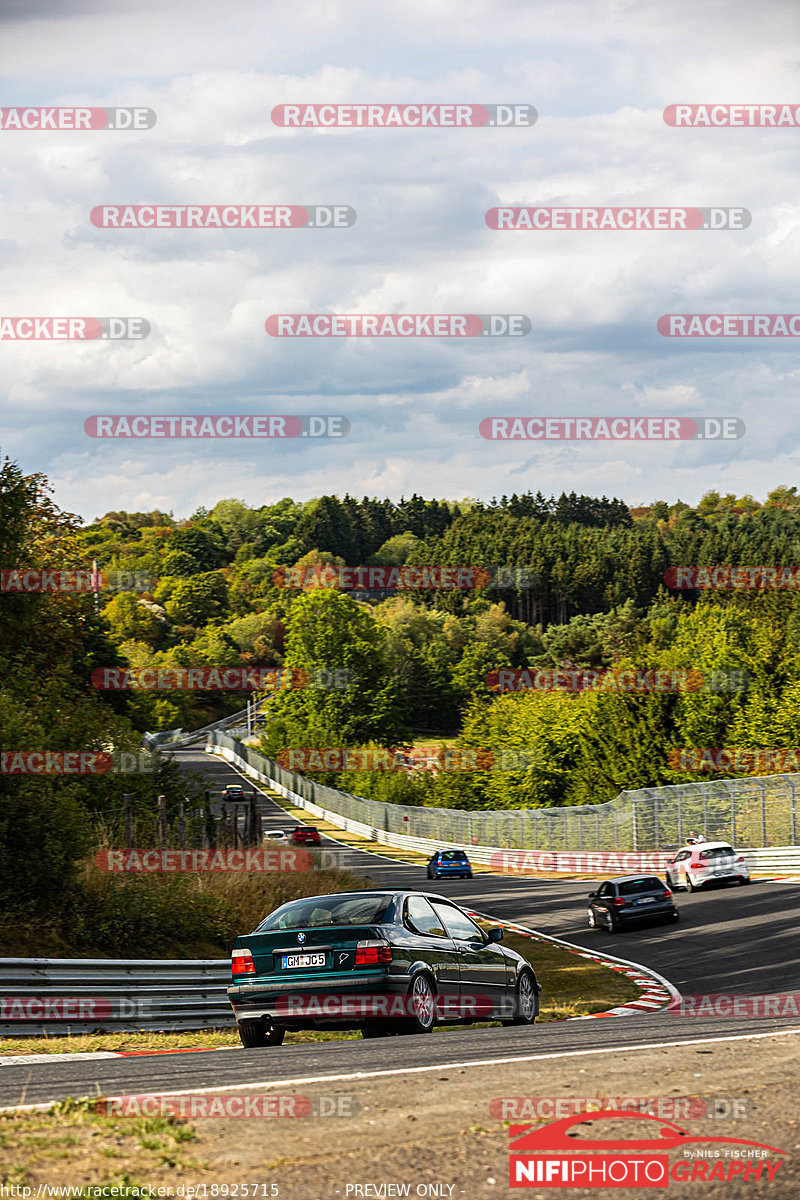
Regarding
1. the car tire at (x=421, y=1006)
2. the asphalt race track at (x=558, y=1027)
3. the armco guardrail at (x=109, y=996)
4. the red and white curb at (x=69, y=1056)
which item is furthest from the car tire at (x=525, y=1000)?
the armco guardrail at (x=109, y=996)

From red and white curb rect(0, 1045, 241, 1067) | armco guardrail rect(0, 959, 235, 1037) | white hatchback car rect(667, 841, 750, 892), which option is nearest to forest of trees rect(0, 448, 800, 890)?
armco guardrail rect(0, 959, 235, 1037)

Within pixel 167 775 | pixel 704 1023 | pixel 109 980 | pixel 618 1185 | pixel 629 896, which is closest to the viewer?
pixel 618 1185

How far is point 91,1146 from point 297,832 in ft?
194

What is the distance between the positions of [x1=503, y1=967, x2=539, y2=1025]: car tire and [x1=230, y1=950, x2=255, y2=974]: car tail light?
3.23 metres

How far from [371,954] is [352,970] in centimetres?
21

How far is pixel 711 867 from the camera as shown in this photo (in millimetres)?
32906

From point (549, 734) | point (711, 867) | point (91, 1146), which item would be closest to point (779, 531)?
point (549, 734)

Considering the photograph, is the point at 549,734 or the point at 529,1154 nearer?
the point at 529,1154

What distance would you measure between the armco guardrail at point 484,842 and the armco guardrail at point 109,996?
80.2 feet

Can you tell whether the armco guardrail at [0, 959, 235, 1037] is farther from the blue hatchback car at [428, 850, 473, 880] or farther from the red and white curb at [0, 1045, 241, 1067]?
the blue hatchback car at [428, 850, 473, 880]

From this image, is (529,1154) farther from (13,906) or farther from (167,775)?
(167,775)

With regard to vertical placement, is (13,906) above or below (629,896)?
above

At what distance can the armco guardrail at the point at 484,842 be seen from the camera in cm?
4256

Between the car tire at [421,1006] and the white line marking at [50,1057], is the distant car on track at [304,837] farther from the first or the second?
the car tire at [421,1006]
